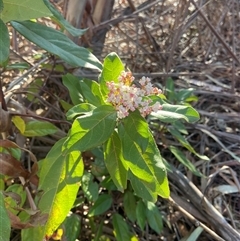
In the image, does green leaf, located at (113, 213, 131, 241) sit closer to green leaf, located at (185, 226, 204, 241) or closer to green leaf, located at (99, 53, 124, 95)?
green leaf, located at (185, 226, 204, 241)

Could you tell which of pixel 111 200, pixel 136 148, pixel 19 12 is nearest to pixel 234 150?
pixel 111 200

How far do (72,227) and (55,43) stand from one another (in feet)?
1.37

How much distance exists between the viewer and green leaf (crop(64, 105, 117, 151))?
0.71 metres

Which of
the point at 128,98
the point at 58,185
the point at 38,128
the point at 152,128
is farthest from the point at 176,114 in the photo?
the point at 152,128

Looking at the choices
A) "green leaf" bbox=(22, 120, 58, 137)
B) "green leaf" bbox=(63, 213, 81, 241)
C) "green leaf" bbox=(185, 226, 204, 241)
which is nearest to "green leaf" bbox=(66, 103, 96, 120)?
"green leaf" bbox=(22, 120, 58, 137)

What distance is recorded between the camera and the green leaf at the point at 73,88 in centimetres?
103

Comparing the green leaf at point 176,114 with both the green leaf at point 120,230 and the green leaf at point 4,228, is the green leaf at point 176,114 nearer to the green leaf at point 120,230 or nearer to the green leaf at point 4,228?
the green leaf at point 4,228

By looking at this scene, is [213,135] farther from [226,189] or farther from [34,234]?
[34,234]

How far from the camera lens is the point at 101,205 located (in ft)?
3.60

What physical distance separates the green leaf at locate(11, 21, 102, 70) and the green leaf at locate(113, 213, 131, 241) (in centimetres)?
38

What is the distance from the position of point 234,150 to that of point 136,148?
28.6 inches

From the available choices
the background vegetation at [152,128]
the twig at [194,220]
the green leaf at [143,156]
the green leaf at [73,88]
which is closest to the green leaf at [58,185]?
the background vegetation at [152,128]

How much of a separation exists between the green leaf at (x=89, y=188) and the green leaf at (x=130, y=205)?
0.08 metres

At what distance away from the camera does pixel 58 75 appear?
1313 mm
